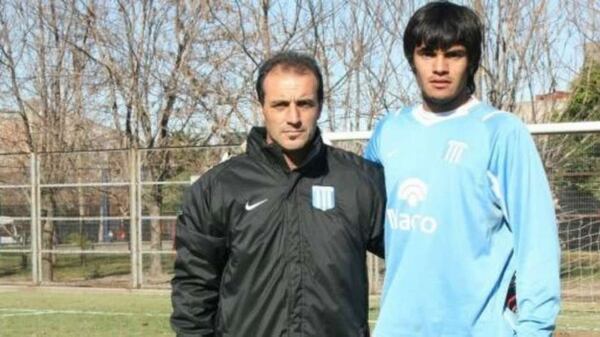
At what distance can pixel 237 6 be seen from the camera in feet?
67.0

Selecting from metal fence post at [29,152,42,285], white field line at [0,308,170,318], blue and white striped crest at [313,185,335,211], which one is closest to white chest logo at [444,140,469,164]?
blue and white striped crest at [313,185,335,211]

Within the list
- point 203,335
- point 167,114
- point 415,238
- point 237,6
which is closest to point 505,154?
point 415,238

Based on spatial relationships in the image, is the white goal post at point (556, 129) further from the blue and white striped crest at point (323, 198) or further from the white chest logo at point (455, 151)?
the white chest logo at point (455, 151)

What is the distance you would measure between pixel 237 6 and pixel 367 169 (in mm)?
17354

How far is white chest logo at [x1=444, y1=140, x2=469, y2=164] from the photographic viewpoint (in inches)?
125

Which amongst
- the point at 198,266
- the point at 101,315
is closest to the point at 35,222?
the point at 101,315

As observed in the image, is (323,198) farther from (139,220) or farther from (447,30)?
(139,220)

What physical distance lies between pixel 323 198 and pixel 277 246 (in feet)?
0.75

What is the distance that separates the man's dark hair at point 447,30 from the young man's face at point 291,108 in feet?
1.30

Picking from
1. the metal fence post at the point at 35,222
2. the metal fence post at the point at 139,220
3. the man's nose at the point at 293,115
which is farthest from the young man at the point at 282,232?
the metal fence post at the point at 35,222

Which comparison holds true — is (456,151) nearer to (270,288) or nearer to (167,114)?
(270,288)

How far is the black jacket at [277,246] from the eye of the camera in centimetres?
329

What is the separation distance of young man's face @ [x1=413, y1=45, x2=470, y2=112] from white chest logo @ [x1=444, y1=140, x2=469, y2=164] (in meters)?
0.16

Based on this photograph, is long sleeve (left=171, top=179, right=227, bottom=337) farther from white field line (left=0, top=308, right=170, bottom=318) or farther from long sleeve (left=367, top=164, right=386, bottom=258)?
white field line (left=0, top=308, right=170, bottom=318)
